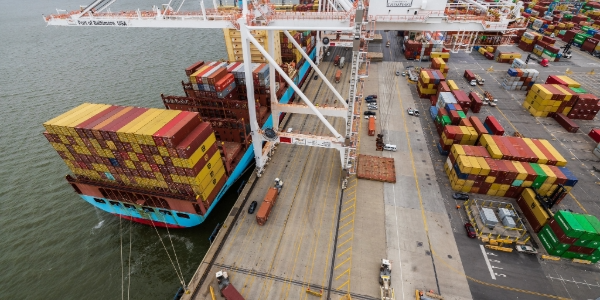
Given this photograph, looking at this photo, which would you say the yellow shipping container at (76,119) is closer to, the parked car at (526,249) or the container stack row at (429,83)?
the parked car at (526,249)

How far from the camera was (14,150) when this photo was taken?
152ft

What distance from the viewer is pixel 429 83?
59594mm

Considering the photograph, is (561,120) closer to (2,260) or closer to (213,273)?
(213,273)

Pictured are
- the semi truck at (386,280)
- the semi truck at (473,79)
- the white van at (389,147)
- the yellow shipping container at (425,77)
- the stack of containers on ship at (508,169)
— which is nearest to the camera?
the semi truck at (386,280)

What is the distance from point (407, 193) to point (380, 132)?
15.9 metres

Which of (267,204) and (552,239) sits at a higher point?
(267,204)

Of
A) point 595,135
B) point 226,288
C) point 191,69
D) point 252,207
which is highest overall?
point 191,69

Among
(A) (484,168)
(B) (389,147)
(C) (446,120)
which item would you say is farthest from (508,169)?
(B) (389,147)

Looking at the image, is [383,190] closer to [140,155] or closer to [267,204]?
[267,204]

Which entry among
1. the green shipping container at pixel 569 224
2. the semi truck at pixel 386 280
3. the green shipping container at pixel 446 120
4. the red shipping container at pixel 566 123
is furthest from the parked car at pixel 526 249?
the red shipping container at pixel 566 123

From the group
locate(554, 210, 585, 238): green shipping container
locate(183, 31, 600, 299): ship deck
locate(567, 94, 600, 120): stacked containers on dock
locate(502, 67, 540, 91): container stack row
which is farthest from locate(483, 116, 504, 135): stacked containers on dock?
locate(502, 67, 540, 91): container stack row

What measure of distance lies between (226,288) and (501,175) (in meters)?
36.2

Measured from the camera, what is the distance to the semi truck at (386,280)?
25.4m

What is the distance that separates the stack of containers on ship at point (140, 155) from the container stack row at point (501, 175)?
32.9 m
